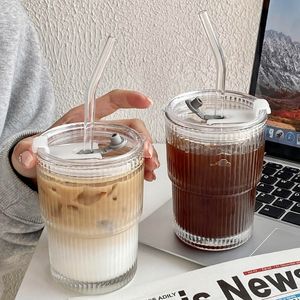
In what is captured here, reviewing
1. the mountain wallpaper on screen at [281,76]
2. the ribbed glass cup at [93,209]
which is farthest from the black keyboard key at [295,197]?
the ribbed glass cup at [93,209]

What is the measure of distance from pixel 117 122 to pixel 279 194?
21 cm

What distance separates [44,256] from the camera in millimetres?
576

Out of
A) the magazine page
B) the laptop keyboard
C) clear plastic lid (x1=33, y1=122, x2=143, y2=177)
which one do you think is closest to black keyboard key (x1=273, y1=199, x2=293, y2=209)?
the laptop keyboard

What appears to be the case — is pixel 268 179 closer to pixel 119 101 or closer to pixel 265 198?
pixel 265 198

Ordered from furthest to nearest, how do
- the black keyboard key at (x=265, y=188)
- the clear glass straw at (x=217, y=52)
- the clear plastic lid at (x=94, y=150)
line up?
the black keyboard key at (x=265, y=188)
the clear glass straw at (x=217, y=52)
the clear plastic lid at (x=94, y=150)

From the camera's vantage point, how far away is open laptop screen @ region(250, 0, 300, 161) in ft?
2.45

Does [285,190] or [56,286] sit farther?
[285,190]

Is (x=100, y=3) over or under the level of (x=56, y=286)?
over

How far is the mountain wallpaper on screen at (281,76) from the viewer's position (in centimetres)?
75

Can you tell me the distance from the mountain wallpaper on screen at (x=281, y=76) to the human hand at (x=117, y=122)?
7.7 inches

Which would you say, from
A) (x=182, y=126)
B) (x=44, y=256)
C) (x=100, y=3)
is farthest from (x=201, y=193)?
(x=100, y=3)

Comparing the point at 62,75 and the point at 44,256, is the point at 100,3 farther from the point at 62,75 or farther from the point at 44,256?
the point at 44,256

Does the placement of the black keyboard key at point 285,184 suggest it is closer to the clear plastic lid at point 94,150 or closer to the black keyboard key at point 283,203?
the black keyboard key at point 283,203

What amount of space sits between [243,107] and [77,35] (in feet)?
1.25
